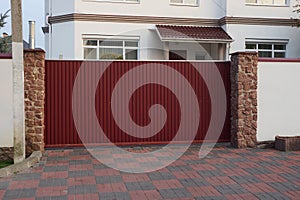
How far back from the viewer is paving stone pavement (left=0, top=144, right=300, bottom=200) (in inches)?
207

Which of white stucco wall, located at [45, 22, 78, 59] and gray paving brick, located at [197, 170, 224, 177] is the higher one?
white stucco wall, located at [45, 22, 78, 59]

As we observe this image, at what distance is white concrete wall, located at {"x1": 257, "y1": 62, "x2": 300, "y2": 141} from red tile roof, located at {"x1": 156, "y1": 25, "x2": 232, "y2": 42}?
577cm

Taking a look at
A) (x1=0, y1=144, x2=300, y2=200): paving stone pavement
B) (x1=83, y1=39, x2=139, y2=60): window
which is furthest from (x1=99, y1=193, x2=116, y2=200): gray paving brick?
(x1=83, y1=39, x2=139, y2=60): window

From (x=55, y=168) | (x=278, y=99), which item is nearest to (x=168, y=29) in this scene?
(x=278, y=99)

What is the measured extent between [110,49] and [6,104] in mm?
7663

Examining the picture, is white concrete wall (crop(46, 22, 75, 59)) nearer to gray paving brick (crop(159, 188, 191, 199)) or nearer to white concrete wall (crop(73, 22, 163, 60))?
white concrete wall (crop(73, 22, 163, 60))

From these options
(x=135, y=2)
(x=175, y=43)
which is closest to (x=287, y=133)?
(x=175, y=43)

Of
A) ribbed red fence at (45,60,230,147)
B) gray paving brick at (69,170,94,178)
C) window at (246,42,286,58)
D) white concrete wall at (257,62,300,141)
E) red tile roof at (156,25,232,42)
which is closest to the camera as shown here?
gray paving brick at (69,170,94,178)

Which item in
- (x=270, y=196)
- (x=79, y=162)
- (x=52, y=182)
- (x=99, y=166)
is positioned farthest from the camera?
(x=79, y=162)

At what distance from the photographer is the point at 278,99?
28.6 feet

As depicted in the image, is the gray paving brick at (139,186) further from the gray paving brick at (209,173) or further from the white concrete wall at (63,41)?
the white concrete wall at (63,41)

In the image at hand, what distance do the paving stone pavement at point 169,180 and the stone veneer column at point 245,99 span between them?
91 centimetres

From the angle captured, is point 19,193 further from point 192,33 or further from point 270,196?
point 192,33

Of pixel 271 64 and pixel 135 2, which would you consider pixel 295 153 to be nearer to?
pixel 271 64
